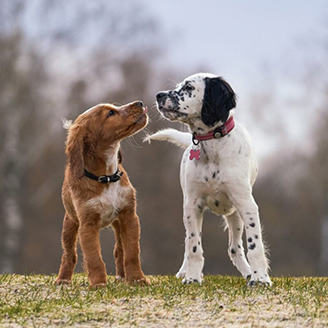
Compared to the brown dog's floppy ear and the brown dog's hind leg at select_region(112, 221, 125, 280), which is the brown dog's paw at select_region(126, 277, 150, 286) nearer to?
the brown dog's hind leg at select_region(112, 221, 125, 280)

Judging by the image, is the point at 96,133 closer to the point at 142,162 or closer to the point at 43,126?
the point at 43,126

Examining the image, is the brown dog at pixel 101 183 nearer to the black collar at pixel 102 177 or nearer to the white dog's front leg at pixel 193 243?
the black collar at pixel 102 177

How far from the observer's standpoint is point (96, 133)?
22.9 ft

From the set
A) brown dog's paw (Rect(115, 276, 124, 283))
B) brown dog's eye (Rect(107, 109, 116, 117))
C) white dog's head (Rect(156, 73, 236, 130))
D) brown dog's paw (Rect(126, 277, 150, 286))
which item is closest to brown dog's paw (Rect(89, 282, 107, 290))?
brown dog's paw (Rect(126, 277, 150, 286))

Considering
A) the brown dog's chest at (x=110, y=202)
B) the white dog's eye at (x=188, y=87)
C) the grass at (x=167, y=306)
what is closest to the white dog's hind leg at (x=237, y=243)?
the grass at (x=167, y=306)

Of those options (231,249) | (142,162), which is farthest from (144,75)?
(231,249)

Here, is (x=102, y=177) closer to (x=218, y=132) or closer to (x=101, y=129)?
(x=101, y=129)

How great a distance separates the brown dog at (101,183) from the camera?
268 inches

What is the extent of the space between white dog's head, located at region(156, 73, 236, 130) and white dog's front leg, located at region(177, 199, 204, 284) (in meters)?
0.89

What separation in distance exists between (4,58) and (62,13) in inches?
88.4

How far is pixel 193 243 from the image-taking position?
7.20m

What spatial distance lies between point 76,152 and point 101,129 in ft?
1.17

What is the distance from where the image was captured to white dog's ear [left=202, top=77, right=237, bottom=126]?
695cm

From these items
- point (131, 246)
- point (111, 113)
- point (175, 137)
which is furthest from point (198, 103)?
point (131, 246)
